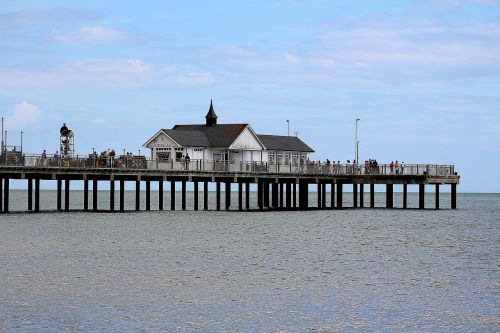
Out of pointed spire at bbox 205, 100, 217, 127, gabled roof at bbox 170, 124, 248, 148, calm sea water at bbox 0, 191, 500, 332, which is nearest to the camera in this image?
calm sea water at bbox 0, 191, 500, 332

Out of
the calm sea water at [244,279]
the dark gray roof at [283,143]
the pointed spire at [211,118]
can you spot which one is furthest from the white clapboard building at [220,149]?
the calm sea water at [244,279]

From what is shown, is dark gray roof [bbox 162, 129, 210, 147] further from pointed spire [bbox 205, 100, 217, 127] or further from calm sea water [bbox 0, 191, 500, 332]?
calm sea water [bbox 0, 191, 500, 332]

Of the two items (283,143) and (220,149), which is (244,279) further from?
(283,143)

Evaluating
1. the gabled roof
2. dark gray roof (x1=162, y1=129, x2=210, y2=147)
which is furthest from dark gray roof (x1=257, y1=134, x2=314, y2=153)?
dark gray roof (x1=162, y1=129, x2=210, y2=147)

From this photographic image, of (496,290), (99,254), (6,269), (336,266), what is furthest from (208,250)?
(496,290)

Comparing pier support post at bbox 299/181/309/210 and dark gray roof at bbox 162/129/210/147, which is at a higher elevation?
dark gray roof at bbox 162/129/210/147

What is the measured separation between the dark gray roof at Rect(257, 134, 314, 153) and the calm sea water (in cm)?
2673

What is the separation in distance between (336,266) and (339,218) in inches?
1629

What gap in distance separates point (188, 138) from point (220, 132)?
16.1 ft

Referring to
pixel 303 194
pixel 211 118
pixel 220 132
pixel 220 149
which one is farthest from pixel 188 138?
pixel 303 194

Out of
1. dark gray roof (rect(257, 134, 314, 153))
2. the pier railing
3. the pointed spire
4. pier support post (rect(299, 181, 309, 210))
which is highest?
the pointed spire

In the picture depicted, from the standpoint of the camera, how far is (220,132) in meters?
89.2

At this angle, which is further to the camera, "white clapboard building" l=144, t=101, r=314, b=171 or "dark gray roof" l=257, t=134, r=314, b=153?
"dark gray roof" l=257, t=134, r=314, b=153

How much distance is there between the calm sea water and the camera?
89.7 ft
